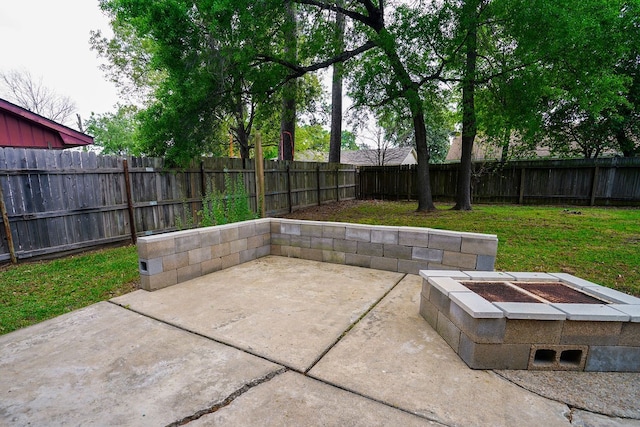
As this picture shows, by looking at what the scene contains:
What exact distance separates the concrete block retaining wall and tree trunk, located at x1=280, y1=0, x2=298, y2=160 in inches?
201

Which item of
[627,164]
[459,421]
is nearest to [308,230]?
[459,421]

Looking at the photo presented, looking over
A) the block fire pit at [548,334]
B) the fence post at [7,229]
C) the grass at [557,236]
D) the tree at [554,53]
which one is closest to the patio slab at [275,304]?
the block fire pit at [548,334]

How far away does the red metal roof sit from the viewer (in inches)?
269

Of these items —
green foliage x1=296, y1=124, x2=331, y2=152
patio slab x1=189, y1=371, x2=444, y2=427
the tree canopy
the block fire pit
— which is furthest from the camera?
green foliage x1=296, y1=124, x2=331, y2=152

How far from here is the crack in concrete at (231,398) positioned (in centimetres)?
155

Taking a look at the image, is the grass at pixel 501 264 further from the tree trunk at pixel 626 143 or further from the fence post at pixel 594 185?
the tree trunk at pixel 626 143

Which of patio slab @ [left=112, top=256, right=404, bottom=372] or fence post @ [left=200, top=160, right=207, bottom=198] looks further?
fence post @ [left=200, top=160, right=207, bottom=198]

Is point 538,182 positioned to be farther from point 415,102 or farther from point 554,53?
point 415,102

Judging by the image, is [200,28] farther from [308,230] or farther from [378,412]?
[378,412]

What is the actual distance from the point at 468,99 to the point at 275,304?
741 centimetres

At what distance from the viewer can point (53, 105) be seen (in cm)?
2177

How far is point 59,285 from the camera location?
3.64 m

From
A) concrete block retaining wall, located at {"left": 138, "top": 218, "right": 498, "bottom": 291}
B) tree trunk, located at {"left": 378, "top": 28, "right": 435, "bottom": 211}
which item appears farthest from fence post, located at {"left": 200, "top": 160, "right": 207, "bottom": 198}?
tree trunk, located at {"left": 378, "top": 28, "right": 435, "bottom": 211}

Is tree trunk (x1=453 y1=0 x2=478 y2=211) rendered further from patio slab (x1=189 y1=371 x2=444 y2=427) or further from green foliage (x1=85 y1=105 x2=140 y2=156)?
green foliage (x1=85 y1=105 x2=140 y2=156)
